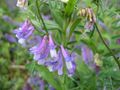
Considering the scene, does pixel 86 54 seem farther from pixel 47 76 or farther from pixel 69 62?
pixel 69 62

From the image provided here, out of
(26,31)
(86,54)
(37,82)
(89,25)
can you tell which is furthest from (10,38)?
(89,25)

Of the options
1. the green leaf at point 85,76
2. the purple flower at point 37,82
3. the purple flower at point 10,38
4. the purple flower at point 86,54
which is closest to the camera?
the green leaf at point 85,76

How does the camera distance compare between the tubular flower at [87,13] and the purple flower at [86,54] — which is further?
the purple flower at [86,54]

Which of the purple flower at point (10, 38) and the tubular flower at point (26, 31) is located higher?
the tubular flower at point (26, 31)

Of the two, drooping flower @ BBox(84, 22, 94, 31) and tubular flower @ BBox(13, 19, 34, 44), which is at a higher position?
drooping flower @ BBox(84, 22, 94, 31)

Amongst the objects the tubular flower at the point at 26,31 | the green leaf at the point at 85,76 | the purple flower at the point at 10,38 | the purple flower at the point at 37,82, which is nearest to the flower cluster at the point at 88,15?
the tubular flower at the point at 26,31

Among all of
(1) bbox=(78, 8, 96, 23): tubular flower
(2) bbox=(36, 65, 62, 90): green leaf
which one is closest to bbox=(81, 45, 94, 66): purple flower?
(2) bbox=(36, 65, 62, 90): green leaf

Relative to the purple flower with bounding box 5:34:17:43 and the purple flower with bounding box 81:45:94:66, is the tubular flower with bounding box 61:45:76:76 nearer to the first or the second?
the purple flower with bounding box 81:45:94:66

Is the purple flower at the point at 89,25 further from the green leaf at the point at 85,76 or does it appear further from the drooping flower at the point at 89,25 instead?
the green leaf at the point at 85,76

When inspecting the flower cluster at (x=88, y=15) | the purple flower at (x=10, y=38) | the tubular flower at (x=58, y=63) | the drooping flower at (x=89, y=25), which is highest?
the flower cluster at (x=88, y=15)

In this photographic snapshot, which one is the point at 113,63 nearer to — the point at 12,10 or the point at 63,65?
the point at 63,65

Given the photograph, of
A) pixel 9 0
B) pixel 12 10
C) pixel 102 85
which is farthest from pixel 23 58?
pixel 102 85
